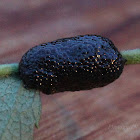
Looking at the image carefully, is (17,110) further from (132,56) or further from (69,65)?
(132,56)

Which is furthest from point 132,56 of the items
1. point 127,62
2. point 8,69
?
point 8,69

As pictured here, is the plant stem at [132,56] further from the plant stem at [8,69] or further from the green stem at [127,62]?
the plant stem at [8,69]

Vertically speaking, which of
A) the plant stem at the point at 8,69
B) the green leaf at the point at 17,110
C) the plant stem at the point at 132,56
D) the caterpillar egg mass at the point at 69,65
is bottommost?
the green leaf at the point at 17,110

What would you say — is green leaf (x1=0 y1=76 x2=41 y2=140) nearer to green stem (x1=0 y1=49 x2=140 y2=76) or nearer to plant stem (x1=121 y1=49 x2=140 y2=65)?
green stem (x1=0 y1=49 x2=140 y2=76)

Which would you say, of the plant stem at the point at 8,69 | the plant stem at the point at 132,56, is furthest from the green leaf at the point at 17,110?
the plant stem at the point at 132,56

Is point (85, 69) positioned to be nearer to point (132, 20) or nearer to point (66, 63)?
point (66, 63)

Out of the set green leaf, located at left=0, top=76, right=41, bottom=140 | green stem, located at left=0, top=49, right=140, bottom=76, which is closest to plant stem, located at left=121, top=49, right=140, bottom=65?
green stem, located at left=0, top=49, right=140, bottom=76
